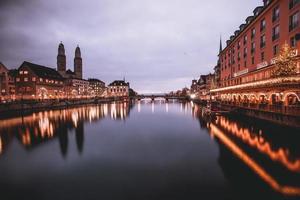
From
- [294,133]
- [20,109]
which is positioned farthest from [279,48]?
[20,109]

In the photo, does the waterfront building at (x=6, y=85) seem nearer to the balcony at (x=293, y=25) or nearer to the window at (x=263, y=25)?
the window at (x=263, y=25)

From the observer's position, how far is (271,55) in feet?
120

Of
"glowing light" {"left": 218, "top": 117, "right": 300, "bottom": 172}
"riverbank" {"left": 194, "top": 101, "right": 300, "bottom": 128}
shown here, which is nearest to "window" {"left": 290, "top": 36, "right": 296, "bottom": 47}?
"riverbank" {"left": 194, "top": 101, "right": 300, "bottom": 128}

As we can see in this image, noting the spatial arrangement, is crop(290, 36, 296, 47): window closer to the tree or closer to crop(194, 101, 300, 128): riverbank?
the tree

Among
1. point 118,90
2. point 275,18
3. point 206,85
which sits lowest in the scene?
point 118,90

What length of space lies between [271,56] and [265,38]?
5.40 m

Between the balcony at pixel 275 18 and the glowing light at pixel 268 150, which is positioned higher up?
the balcony at pixel 275 18

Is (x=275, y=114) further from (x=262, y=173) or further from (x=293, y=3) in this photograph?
(x=293, y=3)

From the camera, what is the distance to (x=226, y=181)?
11062 mm

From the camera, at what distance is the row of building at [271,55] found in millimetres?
26969

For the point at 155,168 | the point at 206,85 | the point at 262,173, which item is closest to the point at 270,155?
the point at 262,173

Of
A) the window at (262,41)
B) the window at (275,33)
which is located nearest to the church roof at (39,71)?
→ the window at (262,41)

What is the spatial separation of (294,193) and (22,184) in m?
15.4

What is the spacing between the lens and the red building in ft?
99.9
